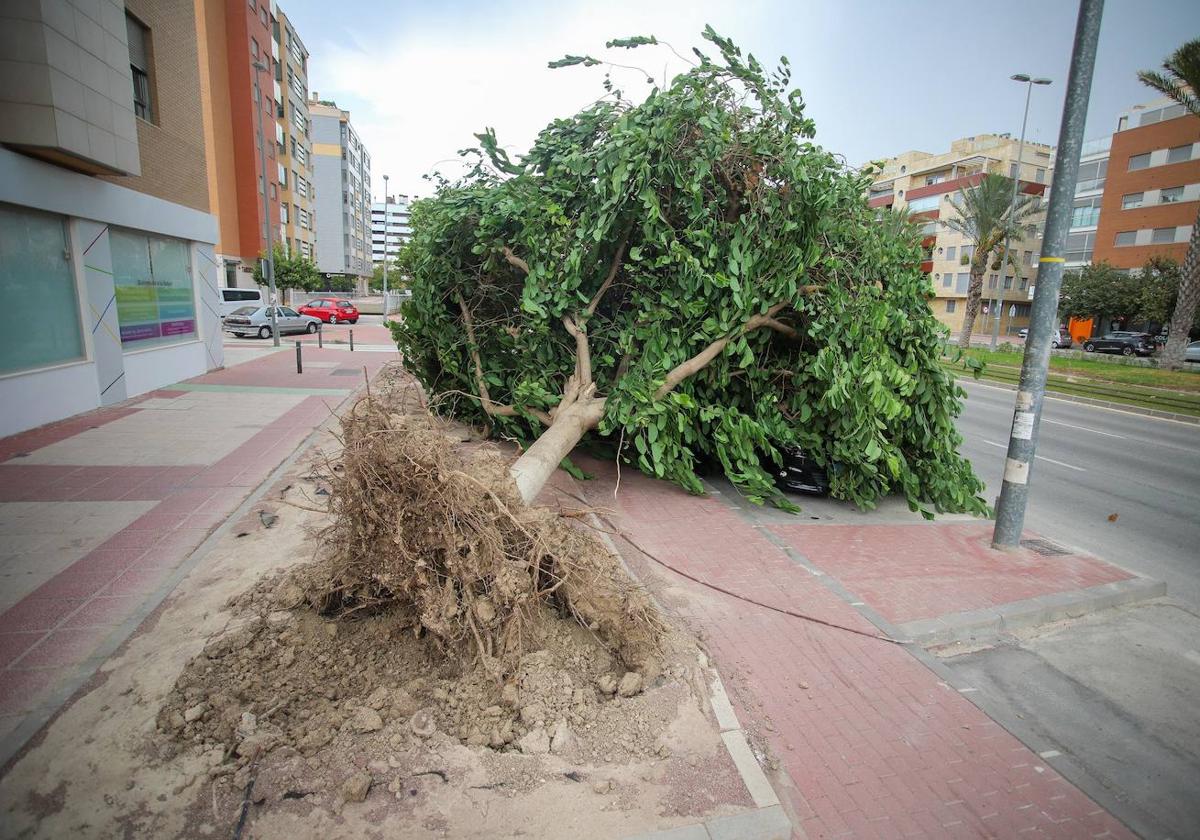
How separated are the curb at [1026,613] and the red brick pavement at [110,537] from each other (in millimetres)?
5285

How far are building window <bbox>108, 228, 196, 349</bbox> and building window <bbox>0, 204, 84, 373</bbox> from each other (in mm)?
1246

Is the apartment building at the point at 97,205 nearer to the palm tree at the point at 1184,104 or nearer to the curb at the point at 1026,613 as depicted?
the curb at the point at 1026,613

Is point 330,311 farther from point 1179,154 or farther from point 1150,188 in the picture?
point 1179,154

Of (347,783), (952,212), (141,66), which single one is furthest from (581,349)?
(952,212)

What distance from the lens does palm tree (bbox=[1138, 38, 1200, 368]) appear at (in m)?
19.6

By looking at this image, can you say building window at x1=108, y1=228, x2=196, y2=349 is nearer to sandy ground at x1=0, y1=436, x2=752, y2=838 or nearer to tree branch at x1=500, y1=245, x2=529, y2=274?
tree branch at x1=500, y1=245, x2=529, y2=274

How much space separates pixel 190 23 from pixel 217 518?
12941 millimetres

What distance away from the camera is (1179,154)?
39.9m

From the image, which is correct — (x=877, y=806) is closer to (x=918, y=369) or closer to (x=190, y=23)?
(x=918, y=369)

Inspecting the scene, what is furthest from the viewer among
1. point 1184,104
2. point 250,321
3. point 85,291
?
point 250,321

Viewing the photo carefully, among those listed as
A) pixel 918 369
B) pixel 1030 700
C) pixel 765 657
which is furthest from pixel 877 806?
pixel 918 369

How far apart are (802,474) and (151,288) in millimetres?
12614

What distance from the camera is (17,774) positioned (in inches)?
107

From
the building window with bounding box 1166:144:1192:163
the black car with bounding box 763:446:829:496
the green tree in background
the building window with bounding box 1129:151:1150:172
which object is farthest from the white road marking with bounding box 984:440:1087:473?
the building window with bounding box 1129:151:1150:172
